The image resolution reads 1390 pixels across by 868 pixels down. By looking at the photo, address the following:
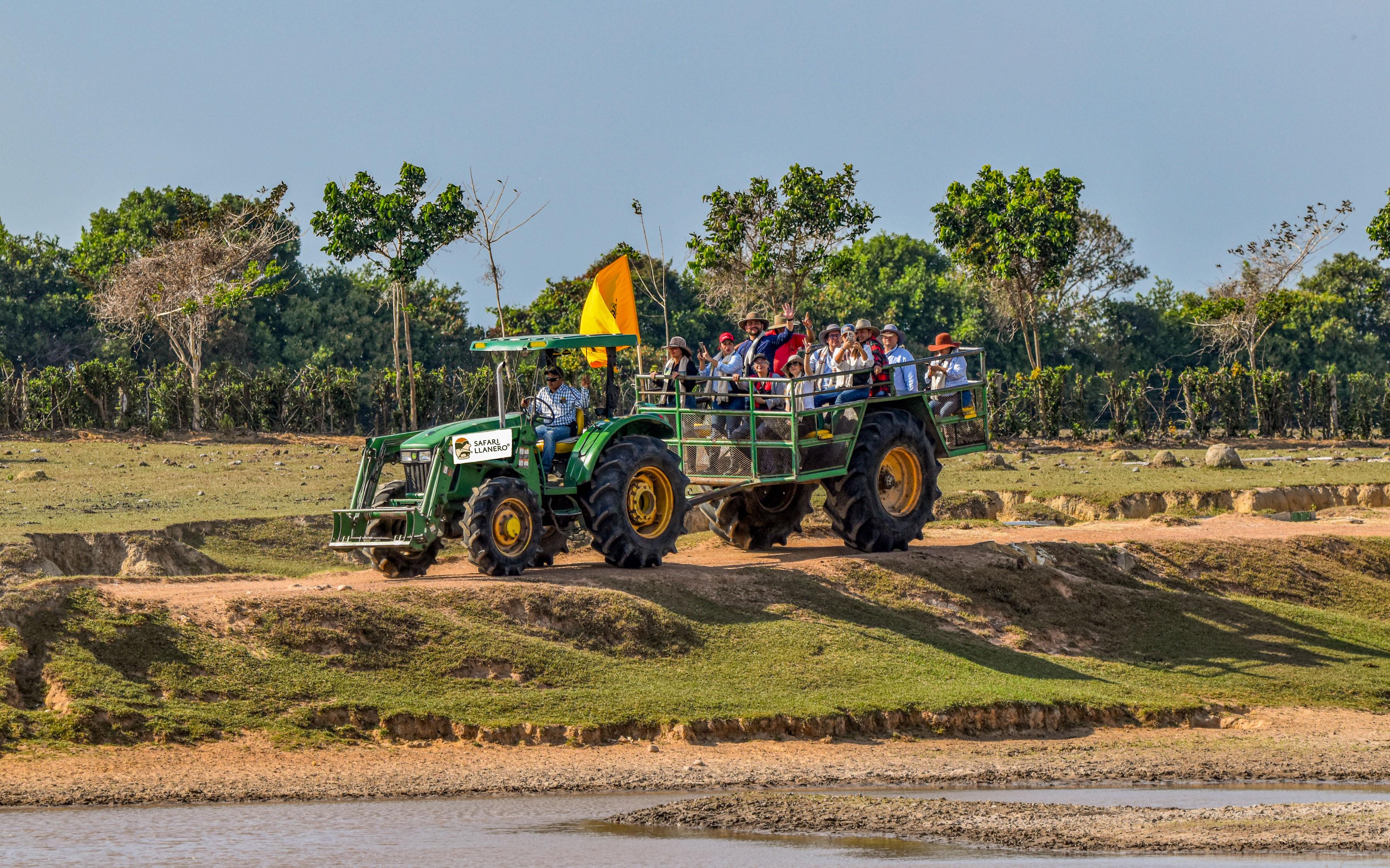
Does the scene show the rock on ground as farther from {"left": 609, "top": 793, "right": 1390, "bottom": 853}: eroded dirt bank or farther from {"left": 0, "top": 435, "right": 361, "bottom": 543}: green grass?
{"left": 609, "top": 793, "right": 1390, "bottom": 853}: eroded dirt bank

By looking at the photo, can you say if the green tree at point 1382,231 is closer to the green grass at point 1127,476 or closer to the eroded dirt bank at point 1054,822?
the green grass at point 1127,476

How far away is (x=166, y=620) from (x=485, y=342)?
450 cm

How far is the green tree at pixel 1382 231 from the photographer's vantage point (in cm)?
4294

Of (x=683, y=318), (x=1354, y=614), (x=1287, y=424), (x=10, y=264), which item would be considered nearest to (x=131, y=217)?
(x=10, y=264)

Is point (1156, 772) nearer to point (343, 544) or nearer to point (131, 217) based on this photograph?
point (343, 544)

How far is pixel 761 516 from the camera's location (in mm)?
19734

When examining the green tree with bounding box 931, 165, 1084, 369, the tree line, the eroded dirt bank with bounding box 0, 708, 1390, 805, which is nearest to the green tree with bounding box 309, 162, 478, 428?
the tree line

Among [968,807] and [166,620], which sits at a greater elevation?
[166,620]

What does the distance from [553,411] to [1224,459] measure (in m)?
19.1

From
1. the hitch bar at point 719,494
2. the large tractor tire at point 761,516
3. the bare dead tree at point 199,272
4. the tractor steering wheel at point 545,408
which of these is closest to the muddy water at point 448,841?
the tractor steering wheel at point 545,408

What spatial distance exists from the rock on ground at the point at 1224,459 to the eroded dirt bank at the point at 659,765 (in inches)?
688

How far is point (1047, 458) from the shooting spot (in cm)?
3516

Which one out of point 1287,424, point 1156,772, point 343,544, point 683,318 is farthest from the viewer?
point 683,318

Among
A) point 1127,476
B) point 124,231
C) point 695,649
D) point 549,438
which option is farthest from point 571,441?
point 124,231
